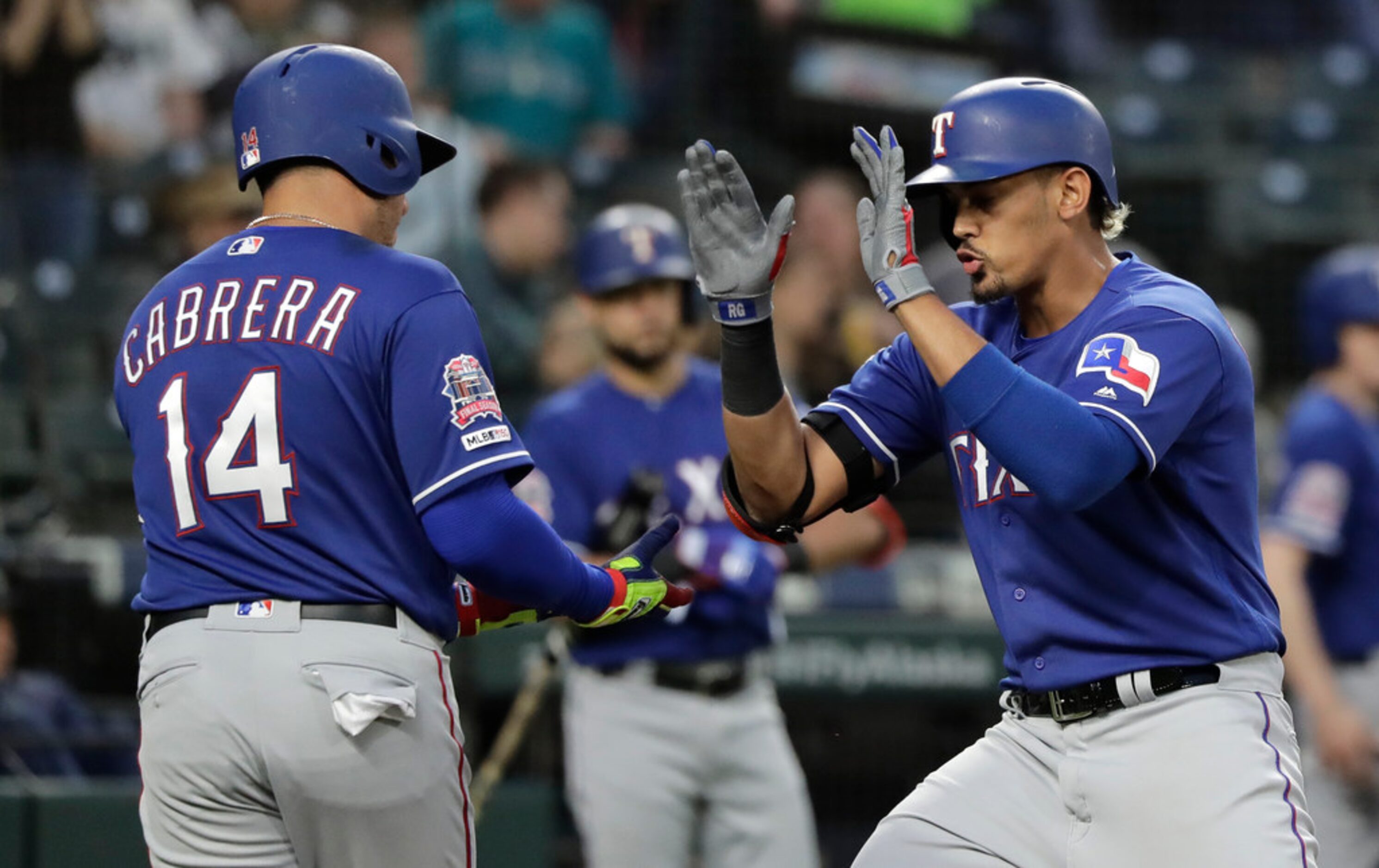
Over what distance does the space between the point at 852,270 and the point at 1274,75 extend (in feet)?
11.9

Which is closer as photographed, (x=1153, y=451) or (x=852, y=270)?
(x=1153, y=451)

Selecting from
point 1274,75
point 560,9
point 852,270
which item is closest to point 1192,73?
point 1274,75

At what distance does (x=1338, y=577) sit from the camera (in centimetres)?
496

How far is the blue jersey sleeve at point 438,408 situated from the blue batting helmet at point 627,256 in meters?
2.29

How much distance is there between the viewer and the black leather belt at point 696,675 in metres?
4.62

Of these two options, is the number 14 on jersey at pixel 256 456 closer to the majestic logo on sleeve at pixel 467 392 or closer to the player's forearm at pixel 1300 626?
the majestic logo on sleeve at pixel 467 392

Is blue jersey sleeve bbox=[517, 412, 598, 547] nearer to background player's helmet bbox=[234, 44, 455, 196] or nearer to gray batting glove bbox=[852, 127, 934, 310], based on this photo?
background player's helmet bbox=[234, 44, 455, 196]

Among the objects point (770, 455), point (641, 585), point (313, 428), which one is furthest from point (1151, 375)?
point (313, 428)

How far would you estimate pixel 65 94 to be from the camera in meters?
6.68

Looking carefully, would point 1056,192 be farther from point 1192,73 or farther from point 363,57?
point 1192,73

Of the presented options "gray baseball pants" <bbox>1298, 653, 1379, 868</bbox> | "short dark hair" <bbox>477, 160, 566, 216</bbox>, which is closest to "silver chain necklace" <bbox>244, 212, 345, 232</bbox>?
"gray baseball pants" <bbox>1298, 653, 1379, 868</bbox>

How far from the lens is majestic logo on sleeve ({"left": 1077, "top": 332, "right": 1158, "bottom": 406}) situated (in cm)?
264

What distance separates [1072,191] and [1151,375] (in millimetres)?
421

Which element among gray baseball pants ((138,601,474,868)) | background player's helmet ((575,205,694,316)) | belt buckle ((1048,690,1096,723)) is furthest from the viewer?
background player's helmet ((575,205,694,316))
